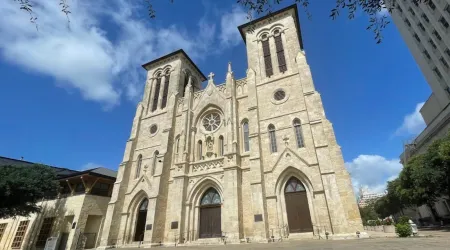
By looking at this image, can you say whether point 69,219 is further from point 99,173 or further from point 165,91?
point 165,91

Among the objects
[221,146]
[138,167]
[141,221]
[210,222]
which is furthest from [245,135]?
[141,221]

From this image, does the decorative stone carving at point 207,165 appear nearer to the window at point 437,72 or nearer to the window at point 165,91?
the window at point 165,91

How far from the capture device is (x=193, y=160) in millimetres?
21688

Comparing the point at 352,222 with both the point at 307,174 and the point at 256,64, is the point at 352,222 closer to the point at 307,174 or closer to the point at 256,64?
the point at 307,174

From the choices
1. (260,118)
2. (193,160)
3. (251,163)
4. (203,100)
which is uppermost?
(203,100)

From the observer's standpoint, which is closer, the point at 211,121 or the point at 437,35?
the point at 211,121

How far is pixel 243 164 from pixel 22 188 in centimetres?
1829

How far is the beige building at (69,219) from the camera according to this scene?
67.5 feet

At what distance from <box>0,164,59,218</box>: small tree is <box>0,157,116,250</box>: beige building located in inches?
70.7

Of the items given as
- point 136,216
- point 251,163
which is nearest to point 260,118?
point 251,163

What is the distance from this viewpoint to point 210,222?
18.7m

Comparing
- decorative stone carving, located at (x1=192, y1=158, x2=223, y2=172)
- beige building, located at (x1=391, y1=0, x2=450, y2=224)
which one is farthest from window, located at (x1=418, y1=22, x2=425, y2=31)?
decorative stone carving, located at (x1=192, y1=158, x2=223, y2=172)

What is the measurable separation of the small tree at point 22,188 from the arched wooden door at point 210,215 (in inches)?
564

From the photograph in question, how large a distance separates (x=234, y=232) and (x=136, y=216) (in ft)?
33.9
